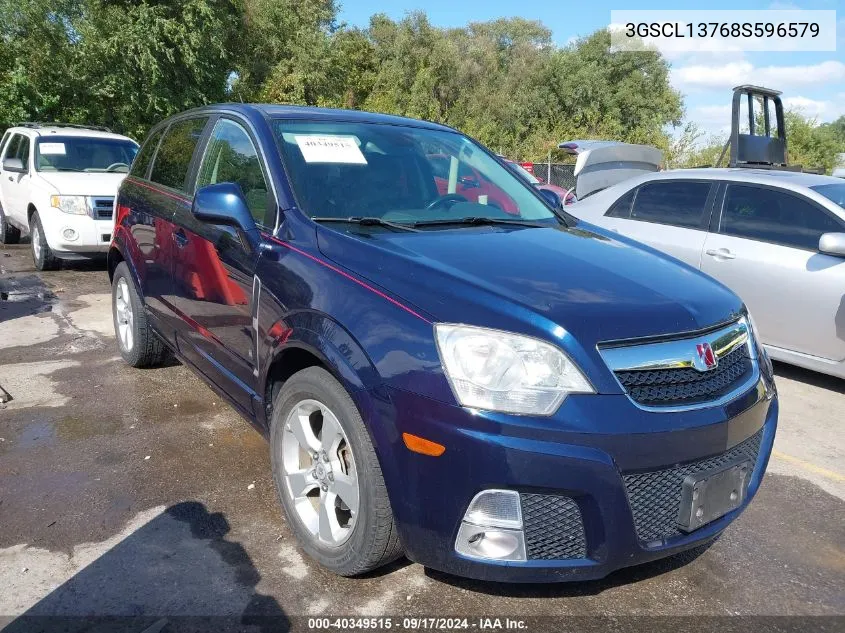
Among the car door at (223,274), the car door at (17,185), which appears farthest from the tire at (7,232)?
the car door at (223,274)

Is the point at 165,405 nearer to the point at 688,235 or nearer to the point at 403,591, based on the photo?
the point at 403,591

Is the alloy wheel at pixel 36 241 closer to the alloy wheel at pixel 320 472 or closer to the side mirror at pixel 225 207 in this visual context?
the side mirror at pixel 225 207

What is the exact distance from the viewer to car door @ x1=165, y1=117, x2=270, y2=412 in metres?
3.23

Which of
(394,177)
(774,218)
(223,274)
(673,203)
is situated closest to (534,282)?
(394,177)

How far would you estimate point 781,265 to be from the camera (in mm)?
5402

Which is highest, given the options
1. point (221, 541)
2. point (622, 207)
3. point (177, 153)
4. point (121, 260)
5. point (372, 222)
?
point (177, 153)

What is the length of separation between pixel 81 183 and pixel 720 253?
283 inches

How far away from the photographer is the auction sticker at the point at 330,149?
10.9 ft

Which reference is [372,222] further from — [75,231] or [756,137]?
[75,231]

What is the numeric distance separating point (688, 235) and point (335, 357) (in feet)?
14.6

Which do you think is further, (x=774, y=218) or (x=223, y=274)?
(x=774, y=218)

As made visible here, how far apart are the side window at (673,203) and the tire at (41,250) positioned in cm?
681

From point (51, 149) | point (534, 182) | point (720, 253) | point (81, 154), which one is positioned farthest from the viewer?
point (81, 154)

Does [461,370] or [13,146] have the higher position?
[13,146]
